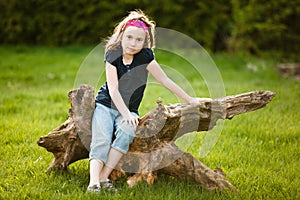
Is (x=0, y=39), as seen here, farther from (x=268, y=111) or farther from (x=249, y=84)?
(x=268, y=111)

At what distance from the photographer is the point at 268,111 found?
5230 mm

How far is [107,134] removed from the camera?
305 centimetres

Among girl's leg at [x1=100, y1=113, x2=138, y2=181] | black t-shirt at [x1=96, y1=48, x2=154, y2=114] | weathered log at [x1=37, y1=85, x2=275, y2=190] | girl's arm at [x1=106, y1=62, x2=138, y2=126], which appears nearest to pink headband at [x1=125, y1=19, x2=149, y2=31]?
black t-shirt at [x1=96, y1=48, x2=154, y2=114]

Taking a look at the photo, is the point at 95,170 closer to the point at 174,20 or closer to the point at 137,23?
the point at 137,23

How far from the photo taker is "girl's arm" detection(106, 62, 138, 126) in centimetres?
300

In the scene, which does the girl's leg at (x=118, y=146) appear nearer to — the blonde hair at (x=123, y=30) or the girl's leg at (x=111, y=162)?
the girl's leg at (x=111, y=162)

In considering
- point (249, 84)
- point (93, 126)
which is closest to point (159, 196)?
point (93, 126)

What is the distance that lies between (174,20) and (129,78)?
6.48 m

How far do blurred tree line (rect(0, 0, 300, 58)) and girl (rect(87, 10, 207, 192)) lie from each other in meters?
6.09

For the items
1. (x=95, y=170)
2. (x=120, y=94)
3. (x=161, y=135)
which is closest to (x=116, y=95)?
(x=120, y=94)

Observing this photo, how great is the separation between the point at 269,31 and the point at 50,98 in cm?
550

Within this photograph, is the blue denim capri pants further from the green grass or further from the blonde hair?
the blonde hair

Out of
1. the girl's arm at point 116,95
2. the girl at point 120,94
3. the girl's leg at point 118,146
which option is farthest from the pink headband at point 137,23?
the girl's leg at point 118,146

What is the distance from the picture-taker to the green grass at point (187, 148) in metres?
3.02
